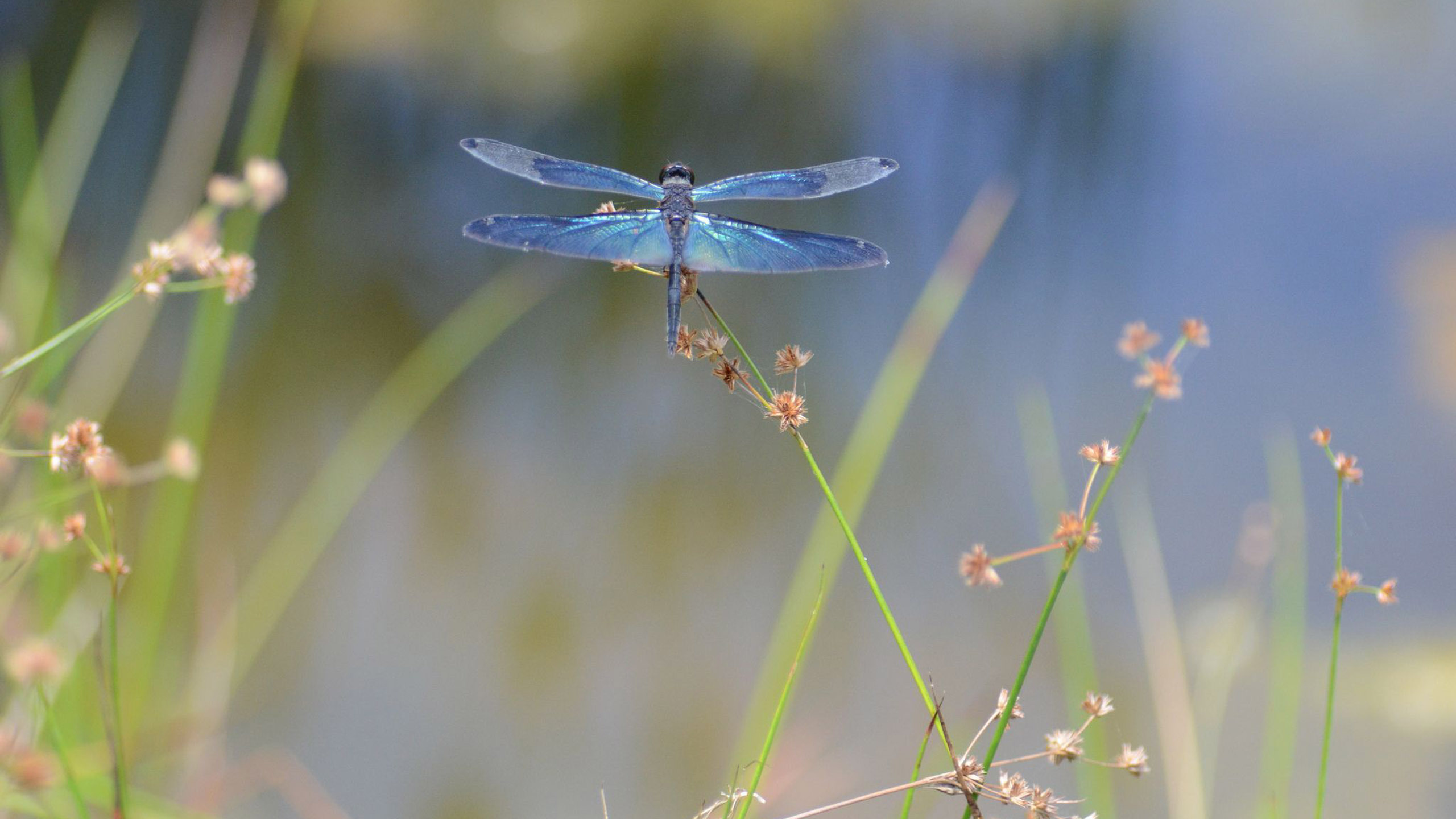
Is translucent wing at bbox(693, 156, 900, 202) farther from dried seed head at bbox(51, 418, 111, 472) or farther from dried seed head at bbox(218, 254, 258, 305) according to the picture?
dried seed head at bbox(51, 418, 111, 472)

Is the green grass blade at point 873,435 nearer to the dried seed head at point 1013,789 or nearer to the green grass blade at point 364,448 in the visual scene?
the dried seed head at point 1013,789

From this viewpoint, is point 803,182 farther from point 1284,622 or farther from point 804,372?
point 804,372

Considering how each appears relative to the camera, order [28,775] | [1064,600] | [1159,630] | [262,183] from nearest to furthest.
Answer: [28,775], [262,183], [1064,600], [1159,630]

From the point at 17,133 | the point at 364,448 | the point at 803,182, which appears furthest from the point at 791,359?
the point at 17,133

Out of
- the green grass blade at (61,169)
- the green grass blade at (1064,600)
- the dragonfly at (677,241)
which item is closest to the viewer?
the dragonfly at (677,241)

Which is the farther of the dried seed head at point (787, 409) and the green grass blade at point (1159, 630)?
the green grass blade at point (1159, 630)

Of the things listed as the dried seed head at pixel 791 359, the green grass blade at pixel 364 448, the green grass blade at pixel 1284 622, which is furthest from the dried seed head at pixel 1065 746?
the green grass blade at pixel 364 448
